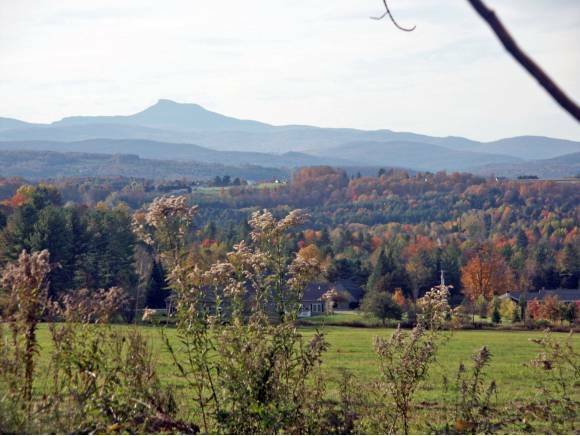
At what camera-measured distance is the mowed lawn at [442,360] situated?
16.0 metres

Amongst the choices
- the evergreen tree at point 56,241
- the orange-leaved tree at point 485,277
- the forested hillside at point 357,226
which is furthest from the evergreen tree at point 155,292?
the orange-leaved tree at point 485,277

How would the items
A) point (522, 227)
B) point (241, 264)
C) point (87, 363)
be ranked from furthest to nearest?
point (522, 227) < point (241, 264) < point (87, 363)

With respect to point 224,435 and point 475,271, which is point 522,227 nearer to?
point 475,271

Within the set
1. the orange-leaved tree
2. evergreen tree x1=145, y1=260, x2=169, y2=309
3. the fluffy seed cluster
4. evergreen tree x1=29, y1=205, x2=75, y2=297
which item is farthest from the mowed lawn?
the orange-leaved tree

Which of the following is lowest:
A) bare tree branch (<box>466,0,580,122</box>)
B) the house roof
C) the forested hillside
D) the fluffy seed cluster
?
the house roof

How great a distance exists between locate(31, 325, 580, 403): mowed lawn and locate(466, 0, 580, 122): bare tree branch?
5729 mm

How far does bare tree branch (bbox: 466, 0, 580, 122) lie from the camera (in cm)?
189

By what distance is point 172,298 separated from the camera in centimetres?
703

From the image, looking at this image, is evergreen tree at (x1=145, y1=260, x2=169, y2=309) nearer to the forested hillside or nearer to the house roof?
the forested hillside

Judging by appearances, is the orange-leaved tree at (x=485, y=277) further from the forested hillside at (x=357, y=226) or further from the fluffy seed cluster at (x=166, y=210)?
the fluffy seed cluster at (x=166, y=210)

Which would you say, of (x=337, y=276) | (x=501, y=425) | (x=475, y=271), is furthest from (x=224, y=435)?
(x=475, y=271)

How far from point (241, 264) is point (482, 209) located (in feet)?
433

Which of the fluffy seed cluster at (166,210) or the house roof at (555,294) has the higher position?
the fluffy seed cluster at (166,210)

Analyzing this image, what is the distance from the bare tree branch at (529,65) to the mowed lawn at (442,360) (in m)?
5.73
